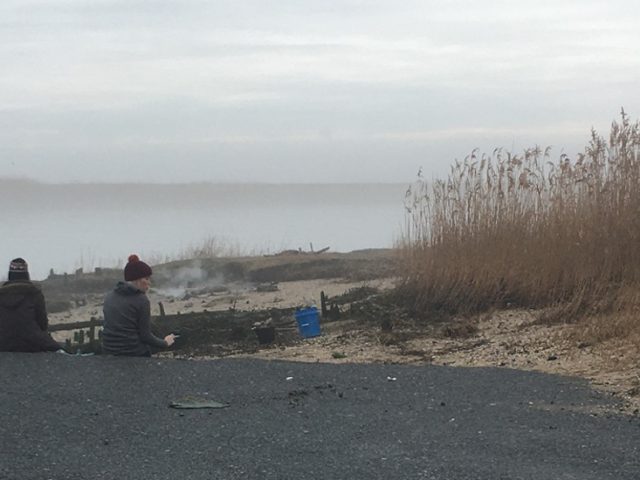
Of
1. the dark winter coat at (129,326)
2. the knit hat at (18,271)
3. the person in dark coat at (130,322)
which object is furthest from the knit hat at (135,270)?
the knit hat at (18,271)

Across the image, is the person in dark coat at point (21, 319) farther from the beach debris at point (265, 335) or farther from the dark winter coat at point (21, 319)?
the beach debris at point (265, 335)

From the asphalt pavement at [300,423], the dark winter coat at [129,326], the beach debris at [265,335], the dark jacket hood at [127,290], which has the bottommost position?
the asphalt pavement at [300,423]

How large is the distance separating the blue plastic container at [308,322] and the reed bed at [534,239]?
4.63 feet

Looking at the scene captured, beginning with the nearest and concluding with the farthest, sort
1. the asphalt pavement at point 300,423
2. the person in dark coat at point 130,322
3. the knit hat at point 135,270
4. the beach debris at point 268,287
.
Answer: the asphalt pavement at point 300,423
the person in dark coat at point 130,322
the knit hat at point 135,270
the beach debris at point 268,287

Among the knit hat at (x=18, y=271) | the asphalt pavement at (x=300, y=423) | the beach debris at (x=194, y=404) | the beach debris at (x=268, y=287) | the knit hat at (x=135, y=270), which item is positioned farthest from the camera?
the beach debris at (x=268, y=287)

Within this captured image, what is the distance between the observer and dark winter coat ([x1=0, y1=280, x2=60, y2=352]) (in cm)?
1123

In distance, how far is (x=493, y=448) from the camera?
729 cm

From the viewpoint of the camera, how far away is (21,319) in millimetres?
11250

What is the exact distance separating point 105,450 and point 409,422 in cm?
227

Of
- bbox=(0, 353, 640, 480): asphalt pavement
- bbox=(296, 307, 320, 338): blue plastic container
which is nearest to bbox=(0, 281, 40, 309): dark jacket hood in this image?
bbox=(0, 353, 640, 480): asphalt pavement

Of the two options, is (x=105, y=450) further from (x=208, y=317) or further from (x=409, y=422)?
(x=208, y=317)

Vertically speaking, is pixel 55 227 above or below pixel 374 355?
above

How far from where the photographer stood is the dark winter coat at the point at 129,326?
10.9 meters

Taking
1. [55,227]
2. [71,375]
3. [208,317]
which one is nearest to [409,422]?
[71,375]
